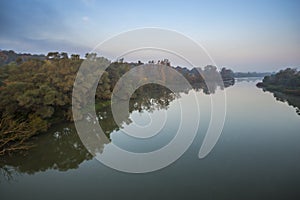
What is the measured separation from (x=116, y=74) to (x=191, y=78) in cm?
2211

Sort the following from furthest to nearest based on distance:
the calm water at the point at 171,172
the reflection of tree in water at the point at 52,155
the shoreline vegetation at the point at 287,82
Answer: the shoreline vegetation at the point at 287,82 → the reflection of tree in water at the point at 52,155 → the calm water at the point at 171,172

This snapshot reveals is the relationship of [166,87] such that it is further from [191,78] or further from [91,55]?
[91,55]

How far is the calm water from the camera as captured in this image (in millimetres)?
4758

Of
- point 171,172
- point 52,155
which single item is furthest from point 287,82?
point 52,155

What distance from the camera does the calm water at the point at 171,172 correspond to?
4.76 meters

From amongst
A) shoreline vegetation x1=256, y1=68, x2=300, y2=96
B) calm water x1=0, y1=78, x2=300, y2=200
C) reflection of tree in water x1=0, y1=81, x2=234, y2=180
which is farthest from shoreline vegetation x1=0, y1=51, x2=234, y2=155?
shoreline vegetation x1=256, y1=68, x2=300, y2=96

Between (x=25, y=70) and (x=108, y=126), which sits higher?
(x=25, y=70)

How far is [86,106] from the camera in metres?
12.1

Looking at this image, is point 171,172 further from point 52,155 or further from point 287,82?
point 287,82

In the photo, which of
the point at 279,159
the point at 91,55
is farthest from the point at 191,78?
the point at 279,159

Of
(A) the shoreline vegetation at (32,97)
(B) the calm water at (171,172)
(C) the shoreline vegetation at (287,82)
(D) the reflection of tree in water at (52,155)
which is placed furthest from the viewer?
(C) the shoreline vegetation at (287,82)

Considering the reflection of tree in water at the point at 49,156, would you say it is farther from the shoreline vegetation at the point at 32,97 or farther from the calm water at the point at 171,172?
the shoreline vegetation at the point at 32,97

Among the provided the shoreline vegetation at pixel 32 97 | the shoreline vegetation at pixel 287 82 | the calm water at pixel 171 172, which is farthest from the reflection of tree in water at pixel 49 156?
the shoreline vegetation at pixel 287 82

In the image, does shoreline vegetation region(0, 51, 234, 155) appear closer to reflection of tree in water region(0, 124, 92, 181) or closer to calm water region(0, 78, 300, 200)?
reflection of tree in water region(0, 124, 92, 181)
